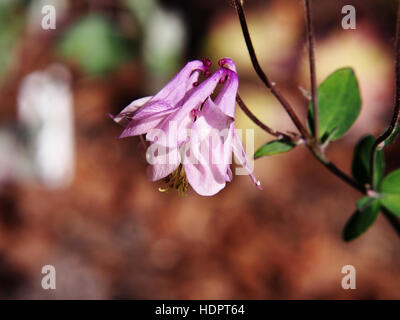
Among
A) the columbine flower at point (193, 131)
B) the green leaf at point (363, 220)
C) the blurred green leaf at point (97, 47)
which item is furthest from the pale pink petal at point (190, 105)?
the blurred green leaf at point (97, 47)

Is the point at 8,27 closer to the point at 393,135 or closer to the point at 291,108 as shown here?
the point at 291,108

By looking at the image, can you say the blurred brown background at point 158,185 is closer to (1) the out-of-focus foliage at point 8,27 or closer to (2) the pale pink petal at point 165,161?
(1) the out-of-focus foliage at point 8,27

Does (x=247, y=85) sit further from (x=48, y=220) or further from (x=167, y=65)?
(x=48, y=220)

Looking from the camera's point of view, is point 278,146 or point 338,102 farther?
point 338,102

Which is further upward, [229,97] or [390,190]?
[229,97]

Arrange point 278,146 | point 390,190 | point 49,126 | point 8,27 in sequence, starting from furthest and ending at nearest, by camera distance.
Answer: point 49,126
point 8,27
point 390,190
point 278,146

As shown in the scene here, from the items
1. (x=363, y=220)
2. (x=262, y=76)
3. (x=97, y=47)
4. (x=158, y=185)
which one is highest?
(x=97, y=47)

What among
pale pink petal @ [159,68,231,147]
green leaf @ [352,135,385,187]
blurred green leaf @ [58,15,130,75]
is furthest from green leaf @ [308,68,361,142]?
blurred green leaf @ [58,15,130,75]

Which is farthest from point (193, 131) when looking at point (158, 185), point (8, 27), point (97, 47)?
point (8, 27)
